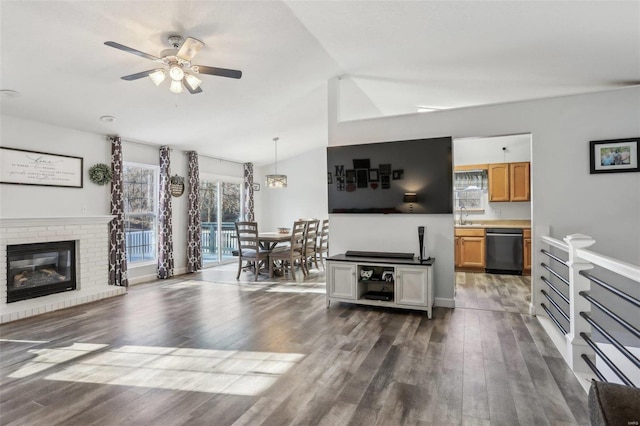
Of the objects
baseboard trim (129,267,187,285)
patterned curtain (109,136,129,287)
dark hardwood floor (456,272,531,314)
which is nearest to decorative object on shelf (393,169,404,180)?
dark hardwood floor (456,272,531,314)

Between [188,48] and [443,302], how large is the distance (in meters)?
3.90

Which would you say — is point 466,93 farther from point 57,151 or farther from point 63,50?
point 57,151

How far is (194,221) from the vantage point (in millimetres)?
6891

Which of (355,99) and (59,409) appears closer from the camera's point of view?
(59,409)

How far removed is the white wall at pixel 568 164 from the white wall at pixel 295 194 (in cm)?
451

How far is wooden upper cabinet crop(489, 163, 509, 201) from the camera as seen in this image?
660 cm

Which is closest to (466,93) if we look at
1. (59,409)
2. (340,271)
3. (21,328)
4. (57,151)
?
(340,271)

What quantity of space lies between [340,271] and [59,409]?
2.92 metres

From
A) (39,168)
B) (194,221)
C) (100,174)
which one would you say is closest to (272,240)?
(194,221)

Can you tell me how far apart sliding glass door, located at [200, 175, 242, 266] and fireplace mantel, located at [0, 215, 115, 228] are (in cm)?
244

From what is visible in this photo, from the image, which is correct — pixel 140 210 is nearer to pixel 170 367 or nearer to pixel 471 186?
pixel 170 367

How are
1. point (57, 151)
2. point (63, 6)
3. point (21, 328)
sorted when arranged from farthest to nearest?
point (57, 151), point (21, 328), point (63, 6)

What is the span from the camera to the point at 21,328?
3.65m

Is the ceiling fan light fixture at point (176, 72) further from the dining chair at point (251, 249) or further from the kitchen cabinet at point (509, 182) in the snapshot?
the kitchen cabinet at point (509, 182)
